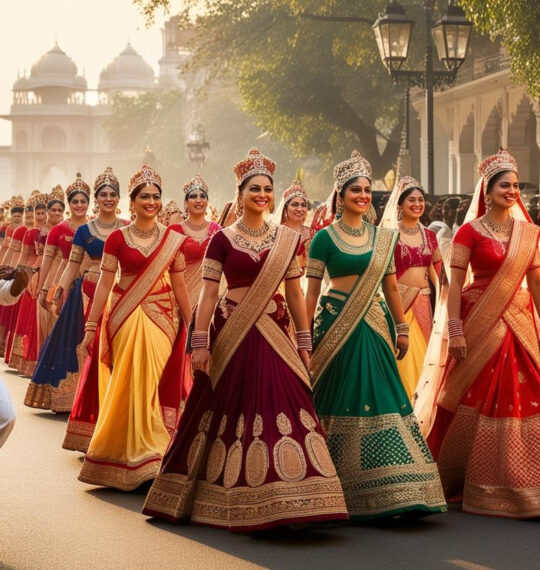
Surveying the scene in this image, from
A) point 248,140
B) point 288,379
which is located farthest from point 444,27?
point 248,140

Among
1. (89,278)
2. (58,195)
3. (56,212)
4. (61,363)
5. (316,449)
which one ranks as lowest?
(316,449)

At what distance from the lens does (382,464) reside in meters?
7.56

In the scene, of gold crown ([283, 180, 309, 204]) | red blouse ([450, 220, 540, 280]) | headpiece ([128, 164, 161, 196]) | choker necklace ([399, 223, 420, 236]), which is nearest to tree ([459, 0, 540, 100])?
gold crown ([283, 180, 309, 204])

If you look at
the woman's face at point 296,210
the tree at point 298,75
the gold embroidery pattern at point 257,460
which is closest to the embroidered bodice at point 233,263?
the gold embroidery pattern at point 257,460

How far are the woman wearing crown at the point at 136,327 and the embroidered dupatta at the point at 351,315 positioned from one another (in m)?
1.27

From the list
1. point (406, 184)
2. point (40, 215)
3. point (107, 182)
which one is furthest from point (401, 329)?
point (40, 215)

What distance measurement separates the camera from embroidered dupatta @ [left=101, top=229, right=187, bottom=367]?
365 inches

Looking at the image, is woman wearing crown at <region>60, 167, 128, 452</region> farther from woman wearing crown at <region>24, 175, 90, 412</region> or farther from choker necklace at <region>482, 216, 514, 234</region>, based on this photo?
choker necklace at <region>482, 216, 514, 234</region>

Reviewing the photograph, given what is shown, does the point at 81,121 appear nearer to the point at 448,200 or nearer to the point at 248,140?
the point at 248,140

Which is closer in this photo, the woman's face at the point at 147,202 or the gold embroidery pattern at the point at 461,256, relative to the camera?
the gold embroidery pattern at the point at 461,256

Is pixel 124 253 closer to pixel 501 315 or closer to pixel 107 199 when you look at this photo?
pixel 107 199

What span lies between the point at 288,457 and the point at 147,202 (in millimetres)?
2589

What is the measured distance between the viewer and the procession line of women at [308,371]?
743 cm

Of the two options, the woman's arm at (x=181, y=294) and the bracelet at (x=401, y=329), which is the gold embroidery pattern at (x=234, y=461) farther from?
the woman's arm at (x=181, y=294)
